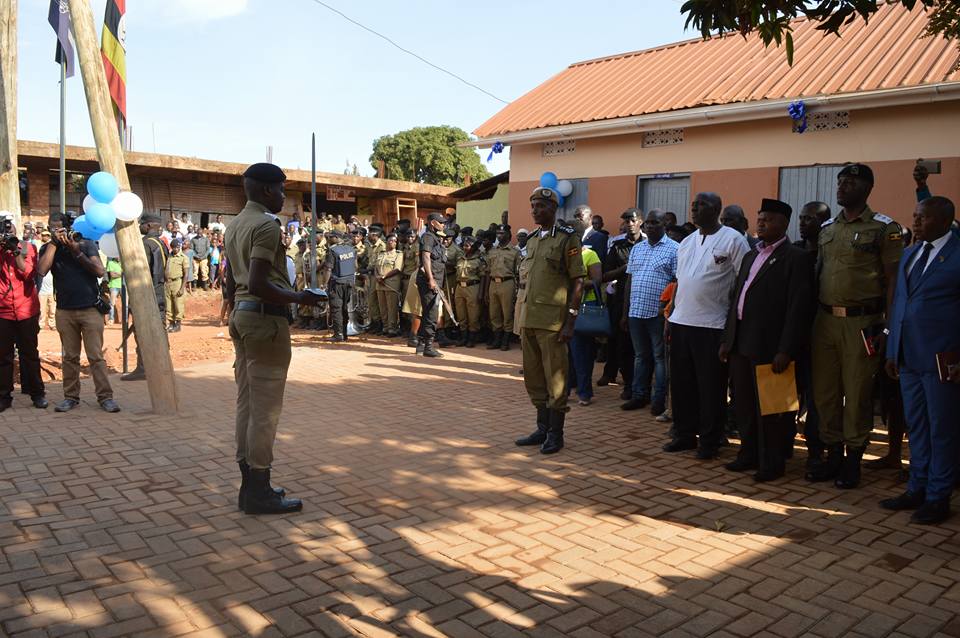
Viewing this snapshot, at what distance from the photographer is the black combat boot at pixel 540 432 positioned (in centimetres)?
628

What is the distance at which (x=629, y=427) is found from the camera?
7.05m

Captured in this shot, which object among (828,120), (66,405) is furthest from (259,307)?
(828,120)

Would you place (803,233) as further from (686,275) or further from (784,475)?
(784,475)

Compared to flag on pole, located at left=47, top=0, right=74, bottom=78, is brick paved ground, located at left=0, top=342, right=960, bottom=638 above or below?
below

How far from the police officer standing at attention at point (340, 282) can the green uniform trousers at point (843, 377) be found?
9.37 m

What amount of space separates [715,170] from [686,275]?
20.4ft

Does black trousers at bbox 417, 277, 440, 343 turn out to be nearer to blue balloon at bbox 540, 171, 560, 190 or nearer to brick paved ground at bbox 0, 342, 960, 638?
blue balloon at bbox 540, 171, 560, 190

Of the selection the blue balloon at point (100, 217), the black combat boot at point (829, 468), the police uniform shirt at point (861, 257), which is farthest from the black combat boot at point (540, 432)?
the blue balloon at point (100, 217)

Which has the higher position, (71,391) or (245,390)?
(245,390)

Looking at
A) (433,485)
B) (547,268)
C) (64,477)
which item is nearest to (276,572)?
(433,485)

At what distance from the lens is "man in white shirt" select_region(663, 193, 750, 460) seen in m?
5.86

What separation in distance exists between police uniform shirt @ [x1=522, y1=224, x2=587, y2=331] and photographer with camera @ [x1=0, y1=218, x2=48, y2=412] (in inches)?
196

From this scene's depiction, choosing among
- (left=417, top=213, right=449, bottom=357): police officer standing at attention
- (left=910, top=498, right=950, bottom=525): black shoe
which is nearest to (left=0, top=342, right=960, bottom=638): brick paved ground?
(left=910, top=498, right=950, bottom=525): black shoe

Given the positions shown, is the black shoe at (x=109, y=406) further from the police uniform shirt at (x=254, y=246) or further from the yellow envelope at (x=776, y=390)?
the yellow envelope at (x=776, y=390)
